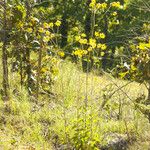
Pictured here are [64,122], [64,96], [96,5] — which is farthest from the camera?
[64,96]

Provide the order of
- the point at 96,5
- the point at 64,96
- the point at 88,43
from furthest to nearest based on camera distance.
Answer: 1. the point at 64,96
2. the point at 88,43
3. the point at 96,5

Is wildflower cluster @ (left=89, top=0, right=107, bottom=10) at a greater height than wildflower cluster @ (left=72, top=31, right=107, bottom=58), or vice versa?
wildflower cluster @ (left=89, top=0, right=107, bottom=10)

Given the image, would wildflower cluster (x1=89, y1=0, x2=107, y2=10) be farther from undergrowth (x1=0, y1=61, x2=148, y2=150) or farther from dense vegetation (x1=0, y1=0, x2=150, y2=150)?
undergrowth (x1=0, y1=61, x2=148, y2=150)

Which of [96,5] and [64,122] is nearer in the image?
[96,5]

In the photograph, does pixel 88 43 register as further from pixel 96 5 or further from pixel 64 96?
pixel 64 96

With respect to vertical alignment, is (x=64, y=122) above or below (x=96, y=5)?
below

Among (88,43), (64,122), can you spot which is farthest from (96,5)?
(64,122)

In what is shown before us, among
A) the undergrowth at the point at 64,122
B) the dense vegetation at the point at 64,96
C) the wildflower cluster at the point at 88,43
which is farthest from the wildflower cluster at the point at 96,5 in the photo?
the undergrowth at the point at 64,122

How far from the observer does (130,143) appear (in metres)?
4.16

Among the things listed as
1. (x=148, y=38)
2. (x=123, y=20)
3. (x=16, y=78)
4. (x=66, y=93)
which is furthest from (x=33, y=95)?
(x=123, y=20)

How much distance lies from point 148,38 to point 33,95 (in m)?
1.95

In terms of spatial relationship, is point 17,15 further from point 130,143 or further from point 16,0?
point 130,143

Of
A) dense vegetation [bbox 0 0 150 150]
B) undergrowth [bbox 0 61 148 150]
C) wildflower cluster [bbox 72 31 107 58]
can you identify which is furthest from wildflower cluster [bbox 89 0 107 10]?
undergrowth [bbox 0 61 148 150]

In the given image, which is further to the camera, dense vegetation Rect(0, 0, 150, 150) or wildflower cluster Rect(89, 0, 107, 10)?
dense vegetation Rect(0, 0, 150, 150)
